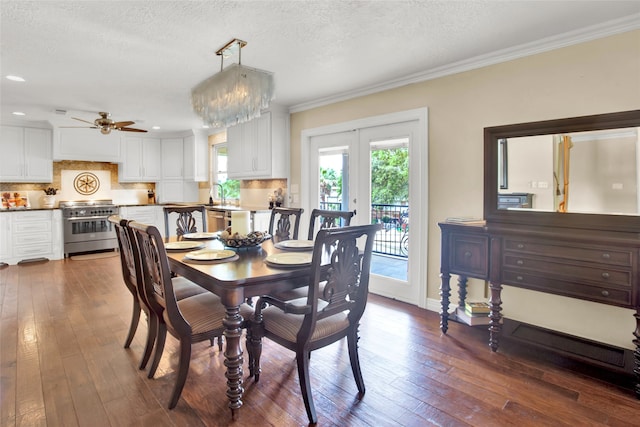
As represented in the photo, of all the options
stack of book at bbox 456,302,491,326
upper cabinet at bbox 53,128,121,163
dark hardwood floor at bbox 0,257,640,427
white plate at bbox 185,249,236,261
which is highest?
upper cabinet at bbox 53,128,121,163

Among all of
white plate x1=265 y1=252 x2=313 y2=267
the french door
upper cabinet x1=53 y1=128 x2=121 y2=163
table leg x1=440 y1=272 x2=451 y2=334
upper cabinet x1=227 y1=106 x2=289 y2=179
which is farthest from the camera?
upper cabinet x1=53 y1=128 x2=121 y2=163

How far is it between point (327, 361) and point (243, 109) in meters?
1.83

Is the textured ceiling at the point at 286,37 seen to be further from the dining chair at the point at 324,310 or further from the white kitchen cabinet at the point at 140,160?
the white kitchen cabinet at the point at 140,160

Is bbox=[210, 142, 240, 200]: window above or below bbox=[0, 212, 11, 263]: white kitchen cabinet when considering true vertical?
above

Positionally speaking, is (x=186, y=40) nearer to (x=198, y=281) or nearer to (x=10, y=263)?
(x=198, y=281)

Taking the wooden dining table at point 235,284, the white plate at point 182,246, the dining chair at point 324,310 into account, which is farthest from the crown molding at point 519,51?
the white plate at point 182,246

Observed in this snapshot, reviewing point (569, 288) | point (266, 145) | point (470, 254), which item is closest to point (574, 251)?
point (569, 288)

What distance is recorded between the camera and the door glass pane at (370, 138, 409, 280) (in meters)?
3.62

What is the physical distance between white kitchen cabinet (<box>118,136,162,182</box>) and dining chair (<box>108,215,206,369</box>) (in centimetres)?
494

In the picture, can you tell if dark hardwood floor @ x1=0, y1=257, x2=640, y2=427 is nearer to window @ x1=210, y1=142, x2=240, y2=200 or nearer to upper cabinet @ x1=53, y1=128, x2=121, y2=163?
upper cabinet @ x1=53, y1=128, x2=121, y2=163

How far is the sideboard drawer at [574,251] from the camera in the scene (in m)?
2.00

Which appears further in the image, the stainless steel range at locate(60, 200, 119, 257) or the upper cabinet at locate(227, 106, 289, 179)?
the stainless steel range at locate(60, 200, 119, 257)

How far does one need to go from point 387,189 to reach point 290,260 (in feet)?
6.79

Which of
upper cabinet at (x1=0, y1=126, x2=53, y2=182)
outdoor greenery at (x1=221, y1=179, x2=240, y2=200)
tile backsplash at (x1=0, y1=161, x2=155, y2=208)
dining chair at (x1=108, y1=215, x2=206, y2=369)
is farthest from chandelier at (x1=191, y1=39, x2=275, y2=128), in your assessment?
tile backsplash at (x1=0, y1=161, x2=155, y2=208)
